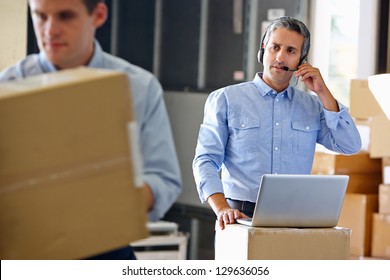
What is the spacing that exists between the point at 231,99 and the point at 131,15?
0.38 meters

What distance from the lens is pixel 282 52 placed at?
236 cm

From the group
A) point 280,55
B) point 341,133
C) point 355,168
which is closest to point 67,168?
point 280,55

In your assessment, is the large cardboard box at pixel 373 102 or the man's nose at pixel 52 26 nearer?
the man's nose at pixel 52 26

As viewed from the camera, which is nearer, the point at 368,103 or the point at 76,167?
the point at 76,167

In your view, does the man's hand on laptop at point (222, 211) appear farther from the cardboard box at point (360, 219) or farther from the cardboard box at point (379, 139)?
the cardboard box at point (360, 219)

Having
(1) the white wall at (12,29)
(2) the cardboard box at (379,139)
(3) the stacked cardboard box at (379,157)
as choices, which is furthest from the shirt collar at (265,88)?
(2) the cardboard box at (379,139)

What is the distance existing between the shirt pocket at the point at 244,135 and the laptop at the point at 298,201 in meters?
0.20

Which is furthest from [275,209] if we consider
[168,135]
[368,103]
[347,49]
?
[347,49]

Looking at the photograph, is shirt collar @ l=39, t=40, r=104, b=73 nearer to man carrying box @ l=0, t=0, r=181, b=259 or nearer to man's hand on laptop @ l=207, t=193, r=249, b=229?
man carrying box @ l=0, t=0, r=181, b=259

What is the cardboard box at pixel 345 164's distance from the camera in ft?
12.8

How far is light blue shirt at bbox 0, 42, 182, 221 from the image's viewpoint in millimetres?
1577

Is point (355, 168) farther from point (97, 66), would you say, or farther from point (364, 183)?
point (97, 66)
